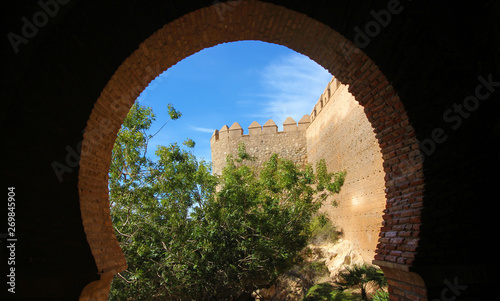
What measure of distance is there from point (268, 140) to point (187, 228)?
15.0 meters

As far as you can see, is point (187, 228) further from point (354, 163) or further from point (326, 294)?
point (354, 163)

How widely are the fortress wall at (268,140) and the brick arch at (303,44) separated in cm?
1889

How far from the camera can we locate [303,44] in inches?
136

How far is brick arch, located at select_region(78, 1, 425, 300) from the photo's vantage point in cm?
283

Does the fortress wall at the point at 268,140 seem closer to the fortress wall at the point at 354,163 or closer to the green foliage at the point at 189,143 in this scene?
the fortress wall at the point at 354,163

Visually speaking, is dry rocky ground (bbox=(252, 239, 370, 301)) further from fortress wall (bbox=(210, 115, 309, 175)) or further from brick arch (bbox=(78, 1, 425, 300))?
fortress wall (bbox=(210, 115, 309, 175))

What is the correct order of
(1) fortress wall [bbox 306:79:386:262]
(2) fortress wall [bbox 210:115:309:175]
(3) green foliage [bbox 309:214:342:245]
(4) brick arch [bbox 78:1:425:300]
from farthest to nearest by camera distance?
(2) fortress wall [bbox 210:115:309:175]
(3) green foliage [bbox 309:214:342:245]
(1) fortress wall [bbox 306:79:386:262]
(4) brick arch [bbox 78:1:425:300]

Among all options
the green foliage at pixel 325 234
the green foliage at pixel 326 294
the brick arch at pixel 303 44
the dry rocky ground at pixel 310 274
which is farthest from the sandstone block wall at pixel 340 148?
the brick arch at pixel 303 44

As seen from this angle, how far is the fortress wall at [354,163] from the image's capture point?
38.6ft

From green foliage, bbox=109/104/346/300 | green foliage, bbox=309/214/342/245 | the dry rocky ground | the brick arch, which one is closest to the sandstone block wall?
green foliage, bbox=309/214/342/245

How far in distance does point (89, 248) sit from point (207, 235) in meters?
5.35

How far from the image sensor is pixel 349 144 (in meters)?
14.2

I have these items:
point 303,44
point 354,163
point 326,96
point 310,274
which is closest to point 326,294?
point 310,274

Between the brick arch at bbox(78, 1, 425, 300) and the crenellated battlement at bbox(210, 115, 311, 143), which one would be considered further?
the crenellated battlement at bbox(210, 115, 311, 143)
